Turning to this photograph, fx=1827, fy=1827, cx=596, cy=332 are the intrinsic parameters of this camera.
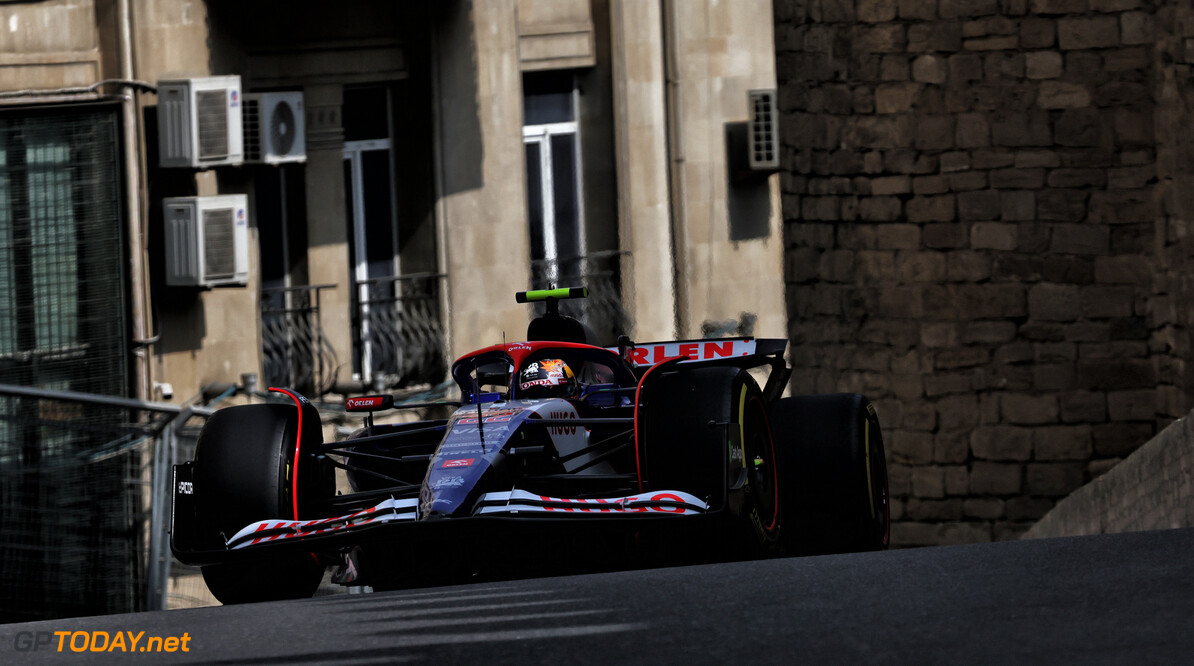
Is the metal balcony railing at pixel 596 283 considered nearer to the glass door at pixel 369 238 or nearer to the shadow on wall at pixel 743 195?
the shadow on wall at pixel 743 195

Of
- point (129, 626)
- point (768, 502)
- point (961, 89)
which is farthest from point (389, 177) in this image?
point (129, 626)

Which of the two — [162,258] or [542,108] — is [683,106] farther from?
[162,258]

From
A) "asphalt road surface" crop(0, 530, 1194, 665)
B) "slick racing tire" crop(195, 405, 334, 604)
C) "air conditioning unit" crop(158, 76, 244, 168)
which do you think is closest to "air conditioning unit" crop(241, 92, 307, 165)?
"air conditioning unit" crop(158, 76, 244, 168)

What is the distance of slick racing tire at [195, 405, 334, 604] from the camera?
281 inches

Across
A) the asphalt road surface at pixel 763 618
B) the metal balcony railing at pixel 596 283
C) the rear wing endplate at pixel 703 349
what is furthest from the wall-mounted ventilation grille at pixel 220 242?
the asphalt road surface at pixel 763 618

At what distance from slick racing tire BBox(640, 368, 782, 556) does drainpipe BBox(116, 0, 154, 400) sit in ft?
24.7

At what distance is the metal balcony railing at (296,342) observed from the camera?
14344 millimetres

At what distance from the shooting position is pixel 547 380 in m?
8.00

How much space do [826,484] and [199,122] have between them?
7282mm

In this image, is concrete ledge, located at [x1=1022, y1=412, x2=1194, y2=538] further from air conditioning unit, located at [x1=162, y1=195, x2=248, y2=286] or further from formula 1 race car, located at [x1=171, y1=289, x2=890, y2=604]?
air conditioning unit, located at [x1=162, y1=195, x2=248, y2=286]

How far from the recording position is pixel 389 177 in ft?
48.6

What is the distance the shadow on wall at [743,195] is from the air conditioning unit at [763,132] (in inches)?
8.6

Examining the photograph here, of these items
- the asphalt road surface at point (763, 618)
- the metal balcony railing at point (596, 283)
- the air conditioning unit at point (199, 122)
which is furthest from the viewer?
the metal balcony railing at point (596, 283)

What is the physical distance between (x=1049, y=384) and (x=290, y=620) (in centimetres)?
1045
